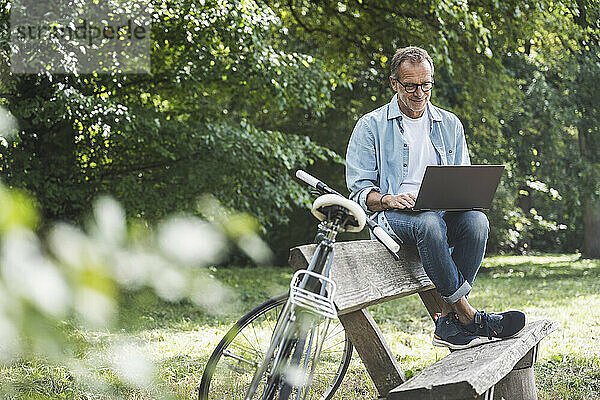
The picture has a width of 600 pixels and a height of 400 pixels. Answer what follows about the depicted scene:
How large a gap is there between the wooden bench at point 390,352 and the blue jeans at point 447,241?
0.14 meters

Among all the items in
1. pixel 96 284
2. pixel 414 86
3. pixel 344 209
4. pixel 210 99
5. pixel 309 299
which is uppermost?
pixel 210 99

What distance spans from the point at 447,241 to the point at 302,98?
5205 millimetres

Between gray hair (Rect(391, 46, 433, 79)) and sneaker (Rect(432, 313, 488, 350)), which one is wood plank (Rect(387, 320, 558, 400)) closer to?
sneaker (Rect(432, 313, 488, 350))

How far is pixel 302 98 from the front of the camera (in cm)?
805

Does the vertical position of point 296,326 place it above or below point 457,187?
below

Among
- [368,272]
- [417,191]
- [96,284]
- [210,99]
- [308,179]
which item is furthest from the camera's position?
[210,99]

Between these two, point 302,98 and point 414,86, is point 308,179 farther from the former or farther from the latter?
point 302,98

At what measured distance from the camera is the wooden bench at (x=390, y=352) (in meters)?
2.11

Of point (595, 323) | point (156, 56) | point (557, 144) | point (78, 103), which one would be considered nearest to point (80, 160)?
point (78, 103)

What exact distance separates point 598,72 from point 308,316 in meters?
10.8

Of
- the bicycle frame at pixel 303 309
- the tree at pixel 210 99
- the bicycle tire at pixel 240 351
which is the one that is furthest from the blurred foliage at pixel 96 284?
the tree at pixel 210 99

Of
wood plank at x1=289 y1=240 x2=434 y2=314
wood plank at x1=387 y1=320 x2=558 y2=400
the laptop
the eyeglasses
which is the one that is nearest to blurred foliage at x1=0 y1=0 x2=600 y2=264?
wood plank at x1=289 y1=240 x2=434 y2=314

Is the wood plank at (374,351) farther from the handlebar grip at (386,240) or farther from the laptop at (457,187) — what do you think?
the handlebar grip at (386,240)

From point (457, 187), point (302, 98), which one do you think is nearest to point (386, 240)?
point (457, 187)
